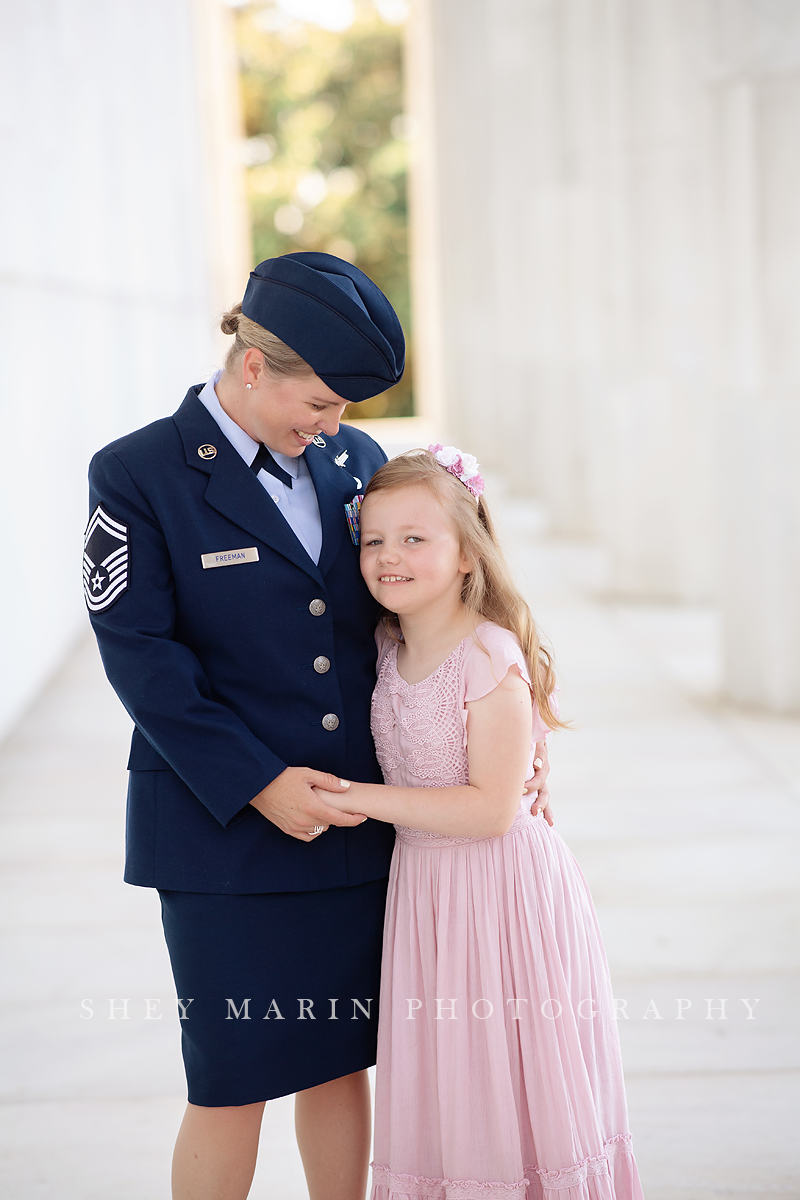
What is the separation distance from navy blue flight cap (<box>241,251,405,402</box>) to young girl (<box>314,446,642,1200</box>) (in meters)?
0.19

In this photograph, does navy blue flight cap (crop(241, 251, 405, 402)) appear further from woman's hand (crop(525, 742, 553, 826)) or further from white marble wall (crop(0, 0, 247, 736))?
white marble wall (crop(0, 0, 247, 736))

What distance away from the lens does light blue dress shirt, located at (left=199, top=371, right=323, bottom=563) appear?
1.84 meters

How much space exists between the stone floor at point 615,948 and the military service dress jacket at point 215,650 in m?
0.92

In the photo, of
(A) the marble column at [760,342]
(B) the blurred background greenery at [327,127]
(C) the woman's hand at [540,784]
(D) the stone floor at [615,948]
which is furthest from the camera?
(B) the blurred background greenery at [327,127]

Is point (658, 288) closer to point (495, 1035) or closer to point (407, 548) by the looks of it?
point (407, 548)

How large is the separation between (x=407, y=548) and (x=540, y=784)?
46 cm

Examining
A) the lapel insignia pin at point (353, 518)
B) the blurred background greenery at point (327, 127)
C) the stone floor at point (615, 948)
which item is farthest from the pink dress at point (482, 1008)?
the blurred background greenery at point (327, 127)

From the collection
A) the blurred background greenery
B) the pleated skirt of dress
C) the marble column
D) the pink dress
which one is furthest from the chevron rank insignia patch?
the blurred background greenery

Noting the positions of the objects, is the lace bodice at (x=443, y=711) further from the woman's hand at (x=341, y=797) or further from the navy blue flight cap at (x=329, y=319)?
the navy blue flight cap at (x=329, y=319)

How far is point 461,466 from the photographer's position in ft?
6.28

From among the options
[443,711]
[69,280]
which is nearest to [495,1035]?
[443,711]

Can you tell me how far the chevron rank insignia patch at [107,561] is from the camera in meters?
1.73

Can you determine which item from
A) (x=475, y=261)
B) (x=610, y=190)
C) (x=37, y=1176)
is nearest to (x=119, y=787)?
(x=37, y=1176)

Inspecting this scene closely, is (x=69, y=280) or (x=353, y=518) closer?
(x=353, y=518)
